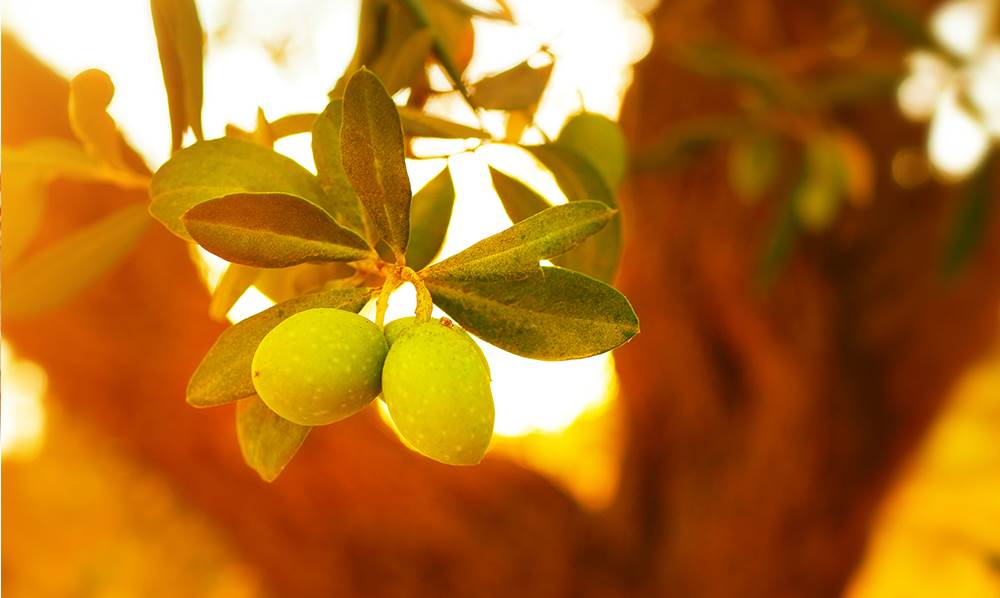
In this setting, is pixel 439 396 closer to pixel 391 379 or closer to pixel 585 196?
pixel 391 379

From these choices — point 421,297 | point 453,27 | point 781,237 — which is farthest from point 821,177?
point 421,297

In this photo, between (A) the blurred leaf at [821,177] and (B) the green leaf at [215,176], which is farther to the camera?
(A) the blurred leaf at [821,177]

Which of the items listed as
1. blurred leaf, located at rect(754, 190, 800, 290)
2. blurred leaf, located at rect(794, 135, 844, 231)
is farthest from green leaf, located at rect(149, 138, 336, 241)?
blurred leaf, located at rect(754, 190, 800, 290)

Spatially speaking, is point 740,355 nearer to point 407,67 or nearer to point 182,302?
point 182,302

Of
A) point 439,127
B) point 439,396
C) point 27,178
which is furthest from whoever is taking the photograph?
point 27,178

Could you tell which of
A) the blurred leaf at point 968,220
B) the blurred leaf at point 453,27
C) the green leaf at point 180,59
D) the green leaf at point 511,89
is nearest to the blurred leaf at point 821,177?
the blurred leaf at point 968,220

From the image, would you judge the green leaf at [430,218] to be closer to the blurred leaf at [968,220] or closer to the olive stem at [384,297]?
the olive stem at [384,297]
